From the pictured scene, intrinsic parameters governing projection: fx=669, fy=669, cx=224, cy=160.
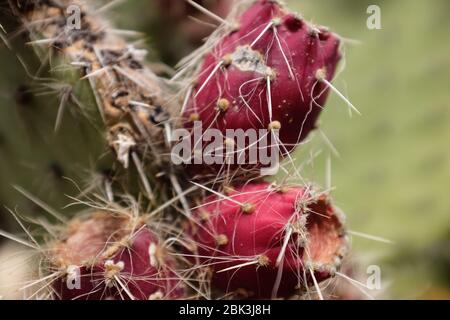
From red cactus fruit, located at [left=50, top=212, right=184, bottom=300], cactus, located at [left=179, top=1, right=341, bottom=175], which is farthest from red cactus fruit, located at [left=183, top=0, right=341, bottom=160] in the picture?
red cactus fruit, located at [left=50, top=212, right=184, bottom=300]

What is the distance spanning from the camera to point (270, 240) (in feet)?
2.53

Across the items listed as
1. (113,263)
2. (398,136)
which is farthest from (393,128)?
(113,263)

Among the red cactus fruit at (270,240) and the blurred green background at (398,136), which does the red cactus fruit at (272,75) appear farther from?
the blurred green background at (398,136)

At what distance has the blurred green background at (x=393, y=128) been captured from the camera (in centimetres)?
156

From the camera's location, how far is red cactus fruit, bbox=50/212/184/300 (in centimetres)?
79

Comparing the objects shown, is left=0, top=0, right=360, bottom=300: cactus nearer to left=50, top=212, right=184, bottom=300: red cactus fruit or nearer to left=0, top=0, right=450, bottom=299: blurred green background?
left=50, top=212, right=184, bottom=300: red cactus fruit

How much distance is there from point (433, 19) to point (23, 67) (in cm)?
109

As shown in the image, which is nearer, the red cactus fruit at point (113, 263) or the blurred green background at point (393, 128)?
the red cactus fruit at point (113, 263)

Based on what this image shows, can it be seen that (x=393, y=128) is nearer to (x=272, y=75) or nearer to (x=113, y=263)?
(x=272, y=75)

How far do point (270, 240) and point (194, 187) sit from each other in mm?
162

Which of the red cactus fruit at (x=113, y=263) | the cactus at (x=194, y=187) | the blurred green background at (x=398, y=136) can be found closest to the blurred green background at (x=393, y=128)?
the blurred green background at (x=398, y=136)
